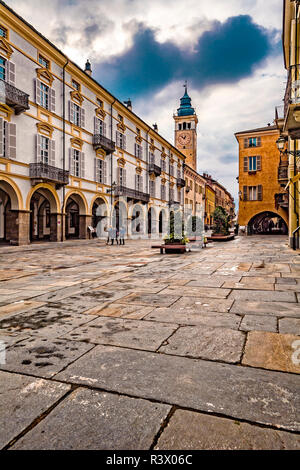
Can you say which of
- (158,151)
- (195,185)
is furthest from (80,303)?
(195,185)

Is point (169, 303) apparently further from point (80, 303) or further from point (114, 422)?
point (114, 422)

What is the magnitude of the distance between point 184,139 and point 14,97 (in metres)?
50.1

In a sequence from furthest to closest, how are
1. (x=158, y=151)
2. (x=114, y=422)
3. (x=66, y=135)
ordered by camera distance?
1. (x=158, y=151)
2. (x=66, y=135)
3. (x=114, y=422)

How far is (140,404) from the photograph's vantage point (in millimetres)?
1867

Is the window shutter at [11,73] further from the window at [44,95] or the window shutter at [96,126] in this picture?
the window shutter at [96,126]

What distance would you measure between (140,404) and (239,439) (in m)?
0.62

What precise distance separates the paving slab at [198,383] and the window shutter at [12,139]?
17081 mm

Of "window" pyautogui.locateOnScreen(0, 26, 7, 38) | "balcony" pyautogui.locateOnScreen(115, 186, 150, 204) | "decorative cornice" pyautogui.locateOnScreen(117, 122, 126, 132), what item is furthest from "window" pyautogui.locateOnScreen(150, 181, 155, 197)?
"window" pyautogui.locateOnScreen(0, 26, 7, 38)

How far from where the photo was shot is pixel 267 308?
4.02 m

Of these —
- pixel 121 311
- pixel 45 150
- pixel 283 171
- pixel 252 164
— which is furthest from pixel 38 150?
pixel 252 164

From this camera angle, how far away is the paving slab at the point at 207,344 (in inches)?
102

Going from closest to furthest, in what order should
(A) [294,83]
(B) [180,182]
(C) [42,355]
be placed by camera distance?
(C) [42,355] < (A) [294,83] < (B) [180,182]

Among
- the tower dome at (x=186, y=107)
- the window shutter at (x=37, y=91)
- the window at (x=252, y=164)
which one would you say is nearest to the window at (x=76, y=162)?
the window shutter at (x=37, y=91)

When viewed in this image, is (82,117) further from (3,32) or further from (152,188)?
(152,188)
